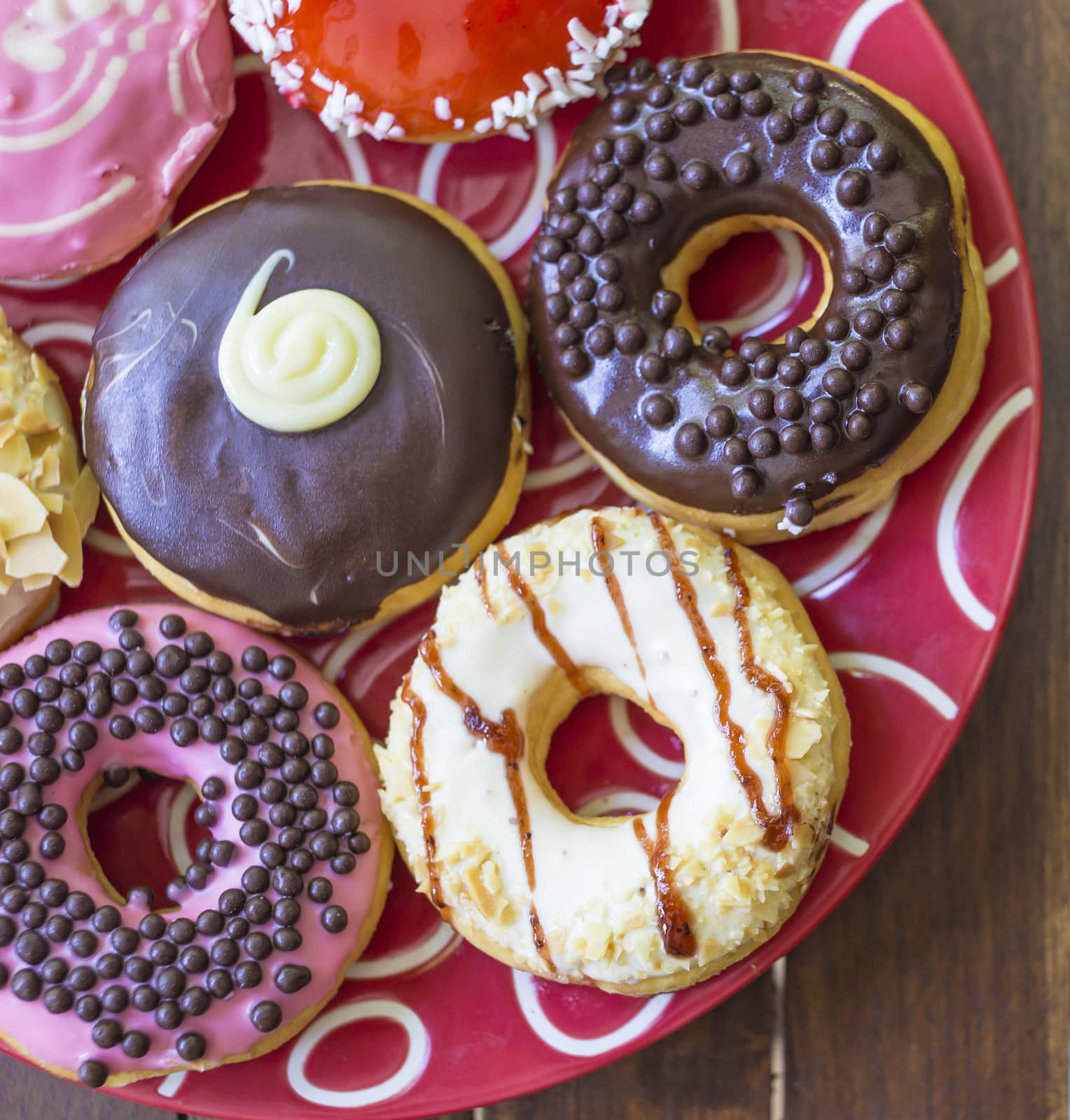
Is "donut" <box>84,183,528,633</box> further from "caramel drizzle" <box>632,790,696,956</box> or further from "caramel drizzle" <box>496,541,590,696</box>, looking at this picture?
"caramel drizzle" <box>632,790,696,956</box>

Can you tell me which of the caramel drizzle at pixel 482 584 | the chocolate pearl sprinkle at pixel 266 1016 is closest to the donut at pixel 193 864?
the chocolate pearl sprinkle at pixel 266 1016

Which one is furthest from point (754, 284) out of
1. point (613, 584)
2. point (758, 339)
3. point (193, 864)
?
point (193, 864)

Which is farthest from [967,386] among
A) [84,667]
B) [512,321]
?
[84,667]

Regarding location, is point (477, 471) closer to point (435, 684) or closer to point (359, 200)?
point (435, 684)

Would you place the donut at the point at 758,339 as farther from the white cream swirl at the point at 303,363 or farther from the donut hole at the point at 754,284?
the white cream swirl at the point at 303,363

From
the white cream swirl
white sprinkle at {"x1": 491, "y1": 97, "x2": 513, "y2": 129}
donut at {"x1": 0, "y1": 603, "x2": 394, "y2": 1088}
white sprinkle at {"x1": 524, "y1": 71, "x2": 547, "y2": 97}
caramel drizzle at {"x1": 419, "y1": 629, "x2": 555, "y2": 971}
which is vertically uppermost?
white sprinkle at {"x1": 524, "y1": 71, "x2": 547, "y2": 97}

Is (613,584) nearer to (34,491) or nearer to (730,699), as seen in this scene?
(730,699)

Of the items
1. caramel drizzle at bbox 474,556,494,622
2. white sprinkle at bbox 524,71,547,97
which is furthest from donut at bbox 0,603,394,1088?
white sprinkle at bbox 524,71,547,97

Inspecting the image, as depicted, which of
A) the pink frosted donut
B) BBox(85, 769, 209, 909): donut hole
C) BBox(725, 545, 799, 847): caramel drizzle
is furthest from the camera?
BBox(85, 769, 209, 909): donut hole
